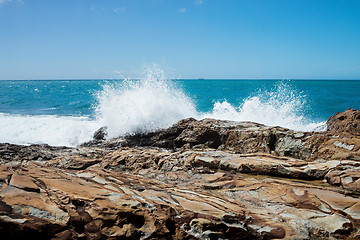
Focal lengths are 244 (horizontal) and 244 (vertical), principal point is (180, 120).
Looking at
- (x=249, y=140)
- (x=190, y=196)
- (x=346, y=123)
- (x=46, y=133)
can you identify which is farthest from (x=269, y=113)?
(x=46, y=133)

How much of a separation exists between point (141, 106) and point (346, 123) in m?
5.82

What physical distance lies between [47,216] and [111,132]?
565cm

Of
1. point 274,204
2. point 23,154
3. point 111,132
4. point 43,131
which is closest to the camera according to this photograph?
point 274,204

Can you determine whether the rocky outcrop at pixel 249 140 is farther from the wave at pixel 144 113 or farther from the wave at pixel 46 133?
the wave at pixel 46 133

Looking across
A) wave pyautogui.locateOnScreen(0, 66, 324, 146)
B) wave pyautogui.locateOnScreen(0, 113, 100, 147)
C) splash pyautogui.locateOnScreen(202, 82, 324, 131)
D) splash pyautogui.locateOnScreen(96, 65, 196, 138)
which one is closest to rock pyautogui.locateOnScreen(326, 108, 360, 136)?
wave pyautogui.locateOnScreen(0, 66, 324, 146)

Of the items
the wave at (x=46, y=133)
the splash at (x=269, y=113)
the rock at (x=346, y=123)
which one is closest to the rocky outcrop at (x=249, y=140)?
the rock at (x=346, y=123)

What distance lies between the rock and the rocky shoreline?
149 cm

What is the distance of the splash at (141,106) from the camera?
7.40 metres

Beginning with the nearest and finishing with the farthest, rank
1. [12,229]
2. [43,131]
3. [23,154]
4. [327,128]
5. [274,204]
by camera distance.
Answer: [12,229], [274,204], [23,154], [327,128], [43,131]

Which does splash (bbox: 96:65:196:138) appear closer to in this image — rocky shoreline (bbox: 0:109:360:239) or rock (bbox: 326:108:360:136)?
rocky shoreline (bbox: 0:109:360:239)

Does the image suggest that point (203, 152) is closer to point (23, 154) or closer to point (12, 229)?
point (12, 229)

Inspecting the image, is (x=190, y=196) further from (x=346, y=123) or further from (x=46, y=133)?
(x=46, y=133)

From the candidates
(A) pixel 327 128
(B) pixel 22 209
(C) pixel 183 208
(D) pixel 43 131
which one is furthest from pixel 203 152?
(D) pixel 43 131

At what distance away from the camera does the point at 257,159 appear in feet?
13.6
